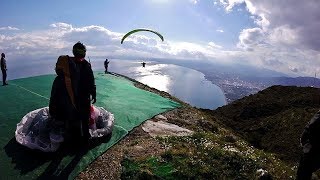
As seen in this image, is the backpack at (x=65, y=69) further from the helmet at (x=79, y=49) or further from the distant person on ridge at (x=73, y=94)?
the helmet at (x=79, y=49)

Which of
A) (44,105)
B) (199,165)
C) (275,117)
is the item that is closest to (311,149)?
(199,165)

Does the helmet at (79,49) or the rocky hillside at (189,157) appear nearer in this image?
the rocky hillside at (189,157)

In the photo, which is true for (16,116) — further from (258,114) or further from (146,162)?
(258,114)

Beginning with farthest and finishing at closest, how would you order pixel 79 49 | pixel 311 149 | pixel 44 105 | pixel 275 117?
pixel 275 117
pixel 44 105
pixel 79 49
pixel 311 149

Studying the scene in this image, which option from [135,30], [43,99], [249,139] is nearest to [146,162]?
[43,99]

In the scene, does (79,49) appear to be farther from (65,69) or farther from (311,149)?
(311,149)

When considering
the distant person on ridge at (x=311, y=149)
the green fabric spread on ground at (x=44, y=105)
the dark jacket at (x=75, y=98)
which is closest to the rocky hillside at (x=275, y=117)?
the green fabric spread on ground at (x=44, y=105)

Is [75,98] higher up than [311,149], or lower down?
lower down
